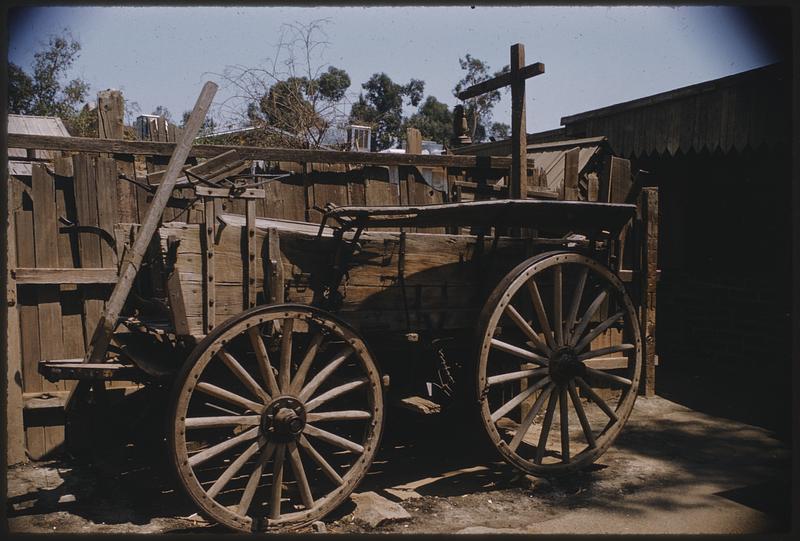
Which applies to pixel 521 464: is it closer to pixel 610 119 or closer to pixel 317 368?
pixel 317 368

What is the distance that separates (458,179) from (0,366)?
4273mm

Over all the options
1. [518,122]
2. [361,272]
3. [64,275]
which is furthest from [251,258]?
[518,122]

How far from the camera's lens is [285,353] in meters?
3.76

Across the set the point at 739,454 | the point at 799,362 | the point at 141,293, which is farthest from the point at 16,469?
the point at 739,454

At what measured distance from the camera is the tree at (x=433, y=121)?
103 ft

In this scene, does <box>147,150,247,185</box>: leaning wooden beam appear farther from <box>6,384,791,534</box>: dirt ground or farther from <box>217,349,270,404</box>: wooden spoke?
<box>6,384,791,534</box>: dirt ground

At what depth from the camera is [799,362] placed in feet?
11.7

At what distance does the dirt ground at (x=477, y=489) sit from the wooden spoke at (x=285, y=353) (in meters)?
0.78

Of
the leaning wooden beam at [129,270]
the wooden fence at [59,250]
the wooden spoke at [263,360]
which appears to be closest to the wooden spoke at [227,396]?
the wooden spoke at [263,360]

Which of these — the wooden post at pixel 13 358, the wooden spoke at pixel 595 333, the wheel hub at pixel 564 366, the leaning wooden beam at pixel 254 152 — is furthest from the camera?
the leaning wooden beam at pixel 254 152

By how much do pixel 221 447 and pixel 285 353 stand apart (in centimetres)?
60

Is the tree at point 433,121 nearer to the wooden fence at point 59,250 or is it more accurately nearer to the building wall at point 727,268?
the building wall at point 727,268

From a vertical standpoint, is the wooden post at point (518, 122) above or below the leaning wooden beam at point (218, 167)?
above

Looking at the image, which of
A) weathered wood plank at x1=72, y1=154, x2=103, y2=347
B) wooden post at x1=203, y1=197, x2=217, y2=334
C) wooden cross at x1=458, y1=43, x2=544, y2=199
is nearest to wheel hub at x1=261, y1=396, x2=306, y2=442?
wooden post at x1=203, y1=197, x2=217, y2=334
